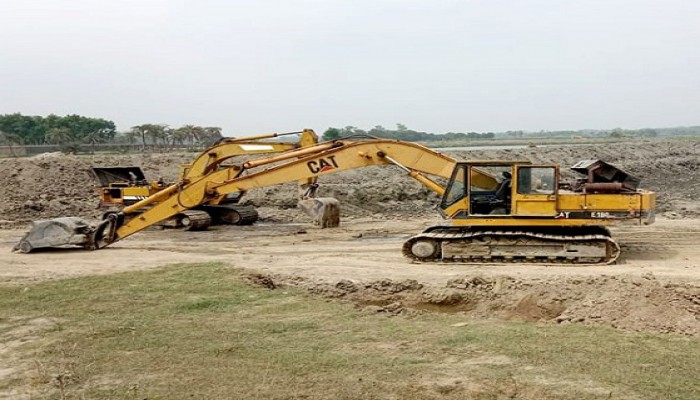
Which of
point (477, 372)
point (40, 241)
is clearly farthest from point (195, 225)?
point (477, 372)

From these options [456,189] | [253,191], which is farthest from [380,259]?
[253,191]

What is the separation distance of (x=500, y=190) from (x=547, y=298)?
369cm

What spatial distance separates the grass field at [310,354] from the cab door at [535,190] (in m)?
4.18

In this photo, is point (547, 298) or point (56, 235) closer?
point (547, 298)

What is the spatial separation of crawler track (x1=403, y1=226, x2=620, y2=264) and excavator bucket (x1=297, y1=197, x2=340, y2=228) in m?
5.86

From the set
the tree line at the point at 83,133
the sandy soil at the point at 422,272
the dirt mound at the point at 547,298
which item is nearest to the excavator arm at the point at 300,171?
the sandy soil at the point at 422,272

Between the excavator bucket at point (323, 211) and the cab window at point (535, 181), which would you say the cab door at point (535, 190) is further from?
the excavator bucket at point (323, 211)

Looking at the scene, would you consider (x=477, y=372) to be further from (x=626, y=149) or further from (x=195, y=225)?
(x=626, y=149)

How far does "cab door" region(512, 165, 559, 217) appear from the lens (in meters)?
12.4

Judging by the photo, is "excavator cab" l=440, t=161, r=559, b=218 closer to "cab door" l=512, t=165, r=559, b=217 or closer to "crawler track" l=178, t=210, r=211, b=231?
"cab door" l=512, t=165, r=559, b=217

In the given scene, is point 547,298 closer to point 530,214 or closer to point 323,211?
point 530,214

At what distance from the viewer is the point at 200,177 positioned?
16.0m

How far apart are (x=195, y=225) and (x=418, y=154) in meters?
6.89

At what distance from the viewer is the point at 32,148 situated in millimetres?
45562
